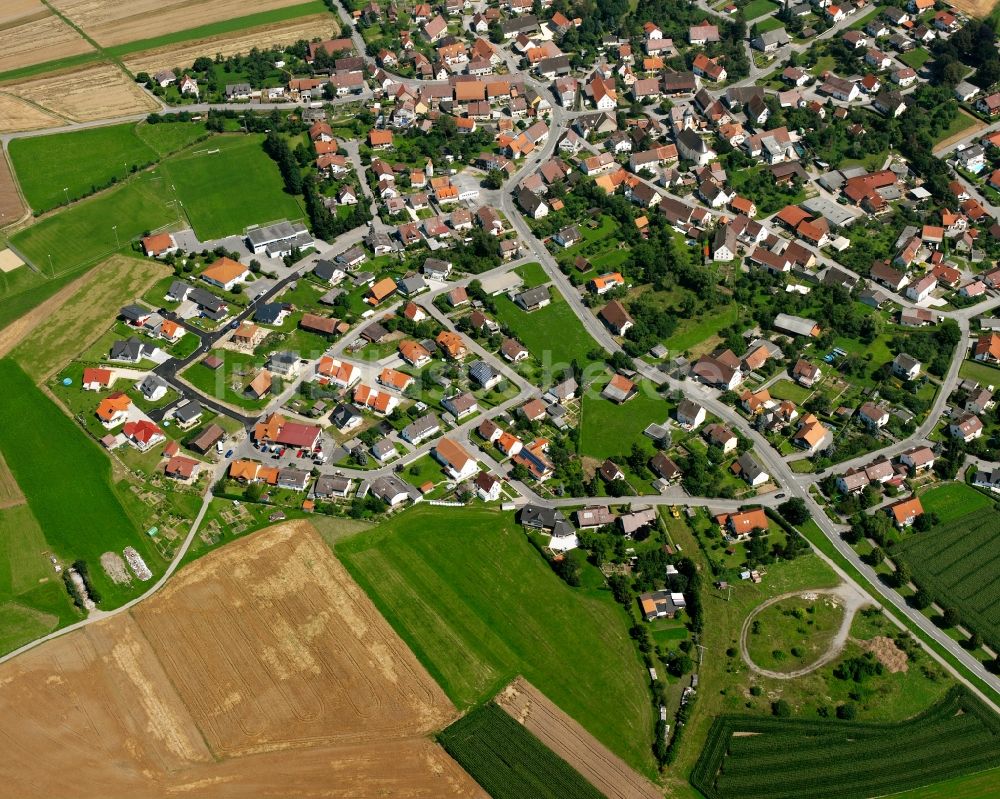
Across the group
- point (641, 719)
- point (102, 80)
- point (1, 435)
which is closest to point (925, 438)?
point (641, 719)

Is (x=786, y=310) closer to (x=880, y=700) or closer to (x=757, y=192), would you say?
(x=757, y=192)

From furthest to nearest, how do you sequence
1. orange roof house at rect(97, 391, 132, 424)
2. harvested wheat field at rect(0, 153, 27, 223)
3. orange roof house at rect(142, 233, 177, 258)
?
harvested wheat field at rect(0, 153, 27, 223) < orange roof house at rect(142, 233, 177, 258) < orange roof house at rect(97, 391, 132, 424)

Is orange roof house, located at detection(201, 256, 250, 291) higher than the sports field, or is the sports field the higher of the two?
orange roof house, located at detection(201, 256, 250, 291)

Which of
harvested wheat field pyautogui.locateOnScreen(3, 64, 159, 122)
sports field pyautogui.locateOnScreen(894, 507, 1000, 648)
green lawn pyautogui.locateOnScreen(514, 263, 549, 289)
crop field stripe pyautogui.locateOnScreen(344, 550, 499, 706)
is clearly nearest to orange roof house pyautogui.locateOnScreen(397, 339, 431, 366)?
green lawn pyautogui.locateOnScreen(514, 263, 549, 289)

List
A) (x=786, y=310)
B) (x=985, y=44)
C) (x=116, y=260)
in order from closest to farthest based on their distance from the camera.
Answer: (x=786, y=310), (x=116, y=260), (x=985, y=44)

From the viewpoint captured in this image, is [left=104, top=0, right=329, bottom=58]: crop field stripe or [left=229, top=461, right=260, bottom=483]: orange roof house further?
[left=104, top=0, right=329, bottom=58]: crop field stripe

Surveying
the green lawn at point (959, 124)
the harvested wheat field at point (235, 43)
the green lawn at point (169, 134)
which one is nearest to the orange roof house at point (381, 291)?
the green lawn at point (169, 134)

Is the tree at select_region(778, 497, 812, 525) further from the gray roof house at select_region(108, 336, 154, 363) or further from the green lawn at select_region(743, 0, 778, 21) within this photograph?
the green lawn at select_region(743, 0, 778, 21)
